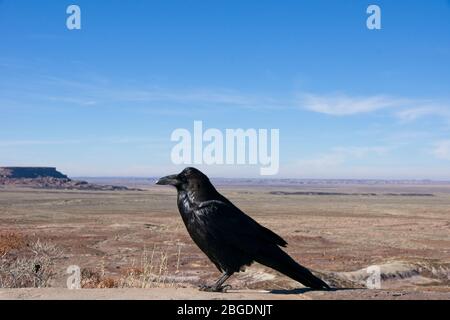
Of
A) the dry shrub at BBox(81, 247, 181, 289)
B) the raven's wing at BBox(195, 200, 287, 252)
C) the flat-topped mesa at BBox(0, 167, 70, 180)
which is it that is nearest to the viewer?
the raven's wing at BBox(195, 200, 287, 252)

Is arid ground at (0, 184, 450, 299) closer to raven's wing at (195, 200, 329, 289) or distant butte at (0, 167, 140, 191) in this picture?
raven's wing at (195, 200, 329, 289)

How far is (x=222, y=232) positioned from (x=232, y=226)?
0.40 ft

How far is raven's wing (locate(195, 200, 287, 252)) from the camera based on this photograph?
535 cm

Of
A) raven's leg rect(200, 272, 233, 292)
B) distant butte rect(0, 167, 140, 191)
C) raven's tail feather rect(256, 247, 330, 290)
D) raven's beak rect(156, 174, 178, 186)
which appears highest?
raven's beak rect(156, 174, 178, 186)

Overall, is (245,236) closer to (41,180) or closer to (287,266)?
(287,266)

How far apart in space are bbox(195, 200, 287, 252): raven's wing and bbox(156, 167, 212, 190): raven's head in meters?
0.20

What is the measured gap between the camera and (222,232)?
538cm

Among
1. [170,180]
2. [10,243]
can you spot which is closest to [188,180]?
[170,180]

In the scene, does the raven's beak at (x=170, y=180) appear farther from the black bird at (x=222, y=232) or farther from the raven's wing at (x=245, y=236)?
the raven's wing at (x=245, y=236)

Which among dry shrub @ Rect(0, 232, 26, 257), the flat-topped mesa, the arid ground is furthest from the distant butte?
dry shrub @ Rect(0, 232, 26, 257)

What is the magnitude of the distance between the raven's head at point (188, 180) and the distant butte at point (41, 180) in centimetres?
12632
